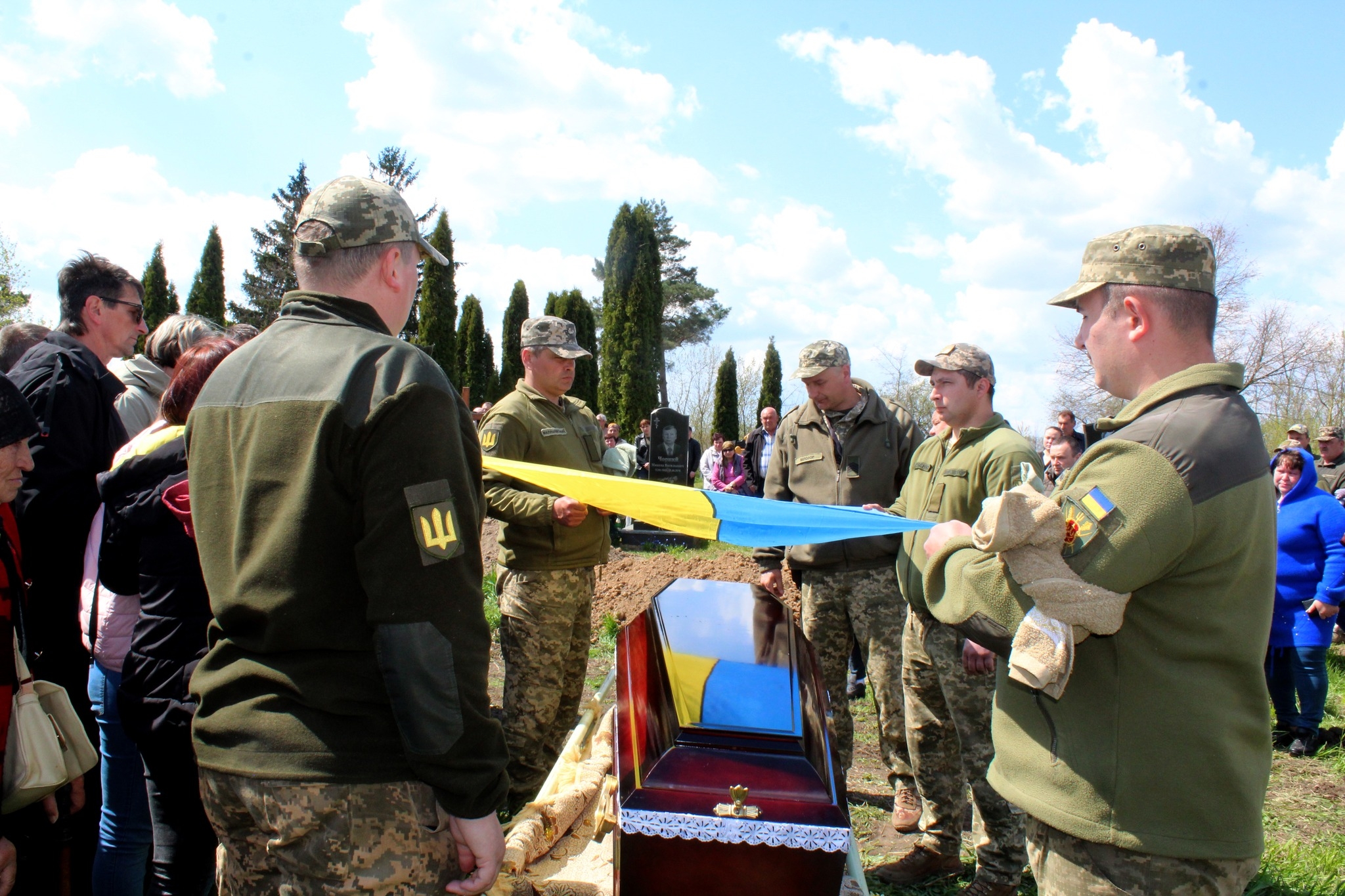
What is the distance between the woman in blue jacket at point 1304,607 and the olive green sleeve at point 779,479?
3.27 metres

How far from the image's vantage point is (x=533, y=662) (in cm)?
376

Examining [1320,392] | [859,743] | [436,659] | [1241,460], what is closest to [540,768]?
[859,743]

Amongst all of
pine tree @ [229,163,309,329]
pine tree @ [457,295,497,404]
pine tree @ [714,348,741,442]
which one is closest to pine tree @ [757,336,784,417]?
pine tree @ [714,348,741,442]

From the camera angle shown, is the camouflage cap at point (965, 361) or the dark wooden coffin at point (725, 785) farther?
the camouflage cap at point (965, 361)

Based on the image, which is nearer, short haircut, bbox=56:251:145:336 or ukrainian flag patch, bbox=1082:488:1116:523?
ukrainian flag patch, bbox=1082:488:1116:523

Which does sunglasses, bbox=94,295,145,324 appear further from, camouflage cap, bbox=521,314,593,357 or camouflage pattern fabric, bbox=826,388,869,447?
camouflage pattern fabric, bbox=826,388,869,447

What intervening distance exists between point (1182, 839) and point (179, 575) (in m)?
2.35

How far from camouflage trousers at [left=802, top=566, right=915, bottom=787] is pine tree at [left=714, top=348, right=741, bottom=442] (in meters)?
21.9

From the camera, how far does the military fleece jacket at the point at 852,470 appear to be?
402 cm

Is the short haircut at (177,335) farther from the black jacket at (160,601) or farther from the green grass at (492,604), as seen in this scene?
the green grass at (492,604)

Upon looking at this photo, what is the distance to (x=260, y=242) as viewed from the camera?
1328 inches

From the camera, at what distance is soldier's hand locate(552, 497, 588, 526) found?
3.51 meters

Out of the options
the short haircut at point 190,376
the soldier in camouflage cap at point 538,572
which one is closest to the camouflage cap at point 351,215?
the short haircut at point 190,376

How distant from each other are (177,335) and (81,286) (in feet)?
1.76
